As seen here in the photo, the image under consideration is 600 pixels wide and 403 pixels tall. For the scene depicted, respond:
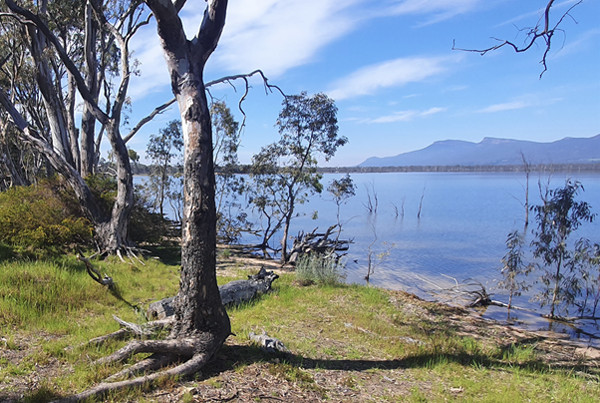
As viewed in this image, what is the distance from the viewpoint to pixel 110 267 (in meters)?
9.07

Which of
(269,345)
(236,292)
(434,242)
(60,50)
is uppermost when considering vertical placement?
(60,50)

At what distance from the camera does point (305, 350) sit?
16.7ft

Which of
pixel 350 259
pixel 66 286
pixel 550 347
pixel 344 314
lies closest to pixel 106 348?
pixel 66 286

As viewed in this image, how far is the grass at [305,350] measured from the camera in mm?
3840

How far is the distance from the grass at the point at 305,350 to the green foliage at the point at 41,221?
217 cm

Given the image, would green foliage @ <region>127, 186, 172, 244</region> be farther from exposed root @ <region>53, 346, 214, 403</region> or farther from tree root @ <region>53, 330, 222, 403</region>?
exposed root @ <region>53, 346, 214, 403</region>

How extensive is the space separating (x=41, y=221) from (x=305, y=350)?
856 centimetres

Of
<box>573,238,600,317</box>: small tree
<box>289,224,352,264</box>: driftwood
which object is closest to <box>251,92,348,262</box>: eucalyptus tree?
<box>289,224,352,264</box>: driftwood

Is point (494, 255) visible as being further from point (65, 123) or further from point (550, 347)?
point (65, 123)

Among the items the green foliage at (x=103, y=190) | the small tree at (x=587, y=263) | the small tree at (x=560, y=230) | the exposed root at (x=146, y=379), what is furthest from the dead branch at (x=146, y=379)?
the small tree at (x=587, y=263)

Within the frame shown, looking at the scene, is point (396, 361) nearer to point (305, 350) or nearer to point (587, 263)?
point (305, 350)

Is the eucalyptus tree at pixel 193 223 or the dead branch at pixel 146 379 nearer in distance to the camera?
the dead branch at pixel 146 379

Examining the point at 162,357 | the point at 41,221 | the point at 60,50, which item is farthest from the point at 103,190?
the point at 162,357

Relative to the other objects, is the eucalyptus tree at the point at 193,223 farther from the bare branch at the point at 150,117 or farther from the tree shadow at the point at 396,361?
the bare branch at the point at 150,117
